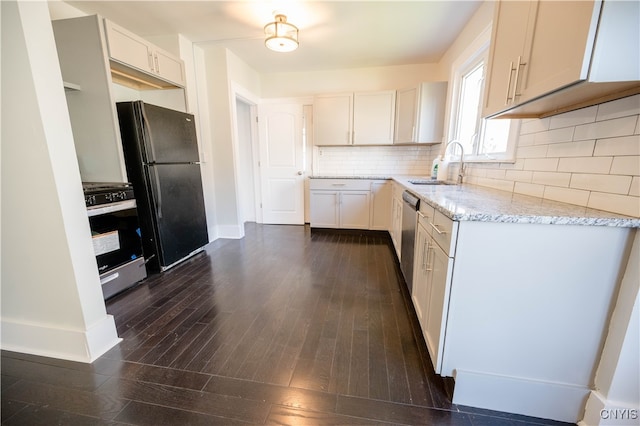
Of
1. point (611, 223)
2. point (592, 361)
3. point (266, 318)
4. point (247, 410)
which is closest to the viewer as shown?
point (611, 223)

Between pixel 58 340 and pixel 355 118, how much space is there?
380cm

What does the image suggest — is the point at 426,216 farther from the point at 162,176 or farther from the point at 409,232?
the point at 162,176

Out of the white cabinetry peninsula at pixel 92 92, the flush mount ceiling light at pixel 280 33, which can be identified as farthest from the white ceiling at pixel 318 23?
the white cabinetry peninsula at pixel 92 92

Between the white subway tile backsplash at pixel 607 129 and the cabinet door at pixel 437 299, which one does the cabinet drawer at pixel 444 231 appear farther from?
the white subway tile backsplash at pixel 607 129

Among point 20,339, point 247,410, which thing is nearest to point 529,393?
point 247,410

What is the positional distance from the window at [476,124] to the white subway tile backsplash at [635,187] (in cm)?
85

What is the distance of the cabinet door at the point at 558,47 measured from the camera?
0.80m

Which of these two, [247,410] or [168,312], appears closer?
[247,410]

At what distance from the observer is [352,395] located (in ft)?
3.86

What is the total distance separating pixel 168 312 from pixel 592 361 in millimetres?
2433

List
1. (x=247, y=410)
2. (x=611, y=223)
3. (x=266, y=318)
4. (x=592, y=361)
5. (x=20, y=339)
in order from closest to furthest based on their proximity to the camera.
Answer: (x=611, y=223) → (x=592, y=361) → (x=247, y=410) → (x=20, y=339) → (x=266, y=318)

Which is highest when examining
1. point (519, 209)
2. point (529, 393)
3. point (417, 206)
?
point (519, 209)

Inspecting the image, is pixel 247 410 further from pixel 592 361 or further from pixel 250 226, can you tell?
pixel 250 226

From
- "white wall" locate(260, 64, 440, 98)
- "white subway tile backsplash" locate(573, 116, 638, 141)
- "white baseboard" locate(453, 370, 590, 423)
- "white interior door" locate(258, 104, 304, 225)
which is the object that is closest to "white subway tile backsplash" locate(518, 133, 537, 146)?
"white subway tile backsplash" locate(573, 116, 638, 141)
